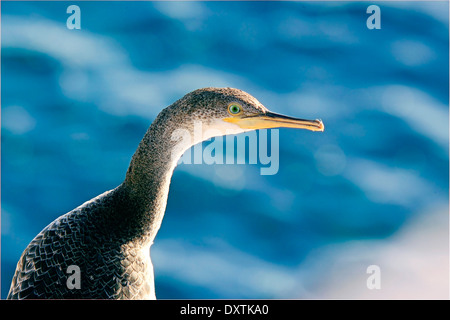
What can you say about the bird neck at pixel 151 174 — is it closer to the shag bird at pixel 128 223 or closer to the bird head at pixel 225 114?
the shag bird at pixel 128 223

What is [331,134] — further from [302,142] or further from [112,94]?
[112,94]

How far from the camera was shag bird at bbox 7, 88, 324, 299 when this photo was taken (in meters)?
4.34

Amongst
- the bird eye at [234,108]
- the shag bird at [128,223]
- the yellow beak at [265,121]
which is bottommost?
the shag bird at [128,223]

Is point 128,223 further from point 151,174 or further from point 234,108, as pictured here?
point 234,108

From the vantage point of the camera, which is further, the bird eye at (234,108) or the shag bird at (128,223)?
the bird eye at (234,108)

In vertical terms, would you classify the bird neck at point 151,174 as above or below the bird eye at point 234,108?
below

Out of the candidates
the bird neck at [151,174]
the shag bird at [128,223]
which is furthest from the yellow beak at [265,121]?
the bird neck at [151,174]

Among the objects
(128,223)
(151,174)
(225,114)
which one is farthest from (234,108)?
(128,223)

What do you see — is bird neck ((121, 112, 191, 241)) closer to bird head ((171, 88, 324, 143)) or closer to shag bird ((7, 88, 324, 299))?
shag bird ((7, 88, 324, 299))

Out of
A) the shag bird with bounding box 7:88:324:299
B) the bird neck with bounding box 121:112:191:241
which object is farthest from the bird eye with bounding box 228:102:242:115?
the bird neck with bounding box 121:112:191:241

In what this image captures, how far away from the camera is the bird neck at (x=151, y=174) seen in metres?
4.57

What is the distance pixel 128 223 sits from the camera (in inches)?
187

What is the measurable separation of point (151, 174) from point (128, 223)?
1.30 ft
